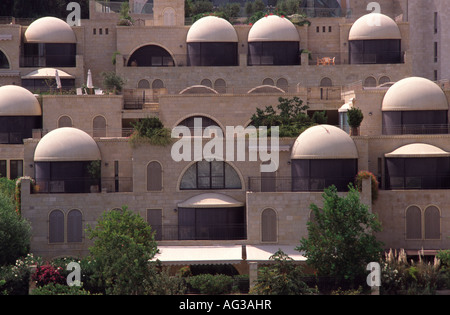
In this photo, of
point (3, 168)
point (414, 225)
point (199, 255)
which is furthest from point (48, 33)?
point (414, 225)

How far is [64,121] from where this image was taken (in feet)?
196

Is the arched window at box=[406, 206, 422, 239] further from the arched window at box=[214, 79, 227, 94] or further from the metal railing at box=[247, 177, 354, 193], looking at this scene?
the arched window at box=[214, 79, 227, 94]

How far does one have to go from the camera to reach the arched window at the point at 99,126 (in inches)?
2359

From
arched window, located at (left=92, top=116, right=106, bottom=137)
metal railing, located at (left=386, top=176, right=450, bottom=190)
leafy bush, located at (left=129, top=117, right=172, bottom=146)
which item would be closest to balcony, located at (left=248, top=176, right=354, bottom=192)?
metal railing, located at (left=386, top=176, right=450, bottom=190)

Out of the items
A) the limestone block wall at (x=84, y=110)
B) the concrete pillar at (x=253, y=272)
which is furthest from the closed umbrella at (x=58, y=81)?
the concrete pillar at (x=253, y=272)

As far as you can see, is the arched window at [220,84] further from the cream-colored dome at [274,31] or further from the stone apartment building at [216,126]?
the cream-colored dome at [274,31]

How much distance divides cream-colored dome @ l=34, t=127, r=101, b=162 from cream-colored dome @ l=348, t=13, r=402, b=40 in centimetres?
2010

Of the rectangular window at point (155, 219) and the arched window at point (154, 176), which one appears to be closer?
the rectangular window at point (155, 219)

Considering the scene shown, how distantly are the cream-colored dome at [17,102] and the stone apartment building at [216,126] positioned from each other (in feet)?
0.27

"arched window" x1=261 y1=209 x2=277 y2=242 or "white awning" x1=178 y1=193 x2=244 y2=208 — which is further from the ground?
"white awning" x1=178 y1=193 x2=244 y2=208

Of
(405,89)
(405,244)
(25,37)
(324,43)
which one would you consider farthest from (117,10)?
(405,244)

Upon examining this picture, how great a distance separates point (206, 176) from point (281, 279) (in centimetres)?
951

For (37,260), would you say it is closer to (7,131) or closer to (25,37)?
(7,131)

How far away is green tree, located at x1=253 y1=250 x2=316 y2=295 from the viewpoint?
154ft
